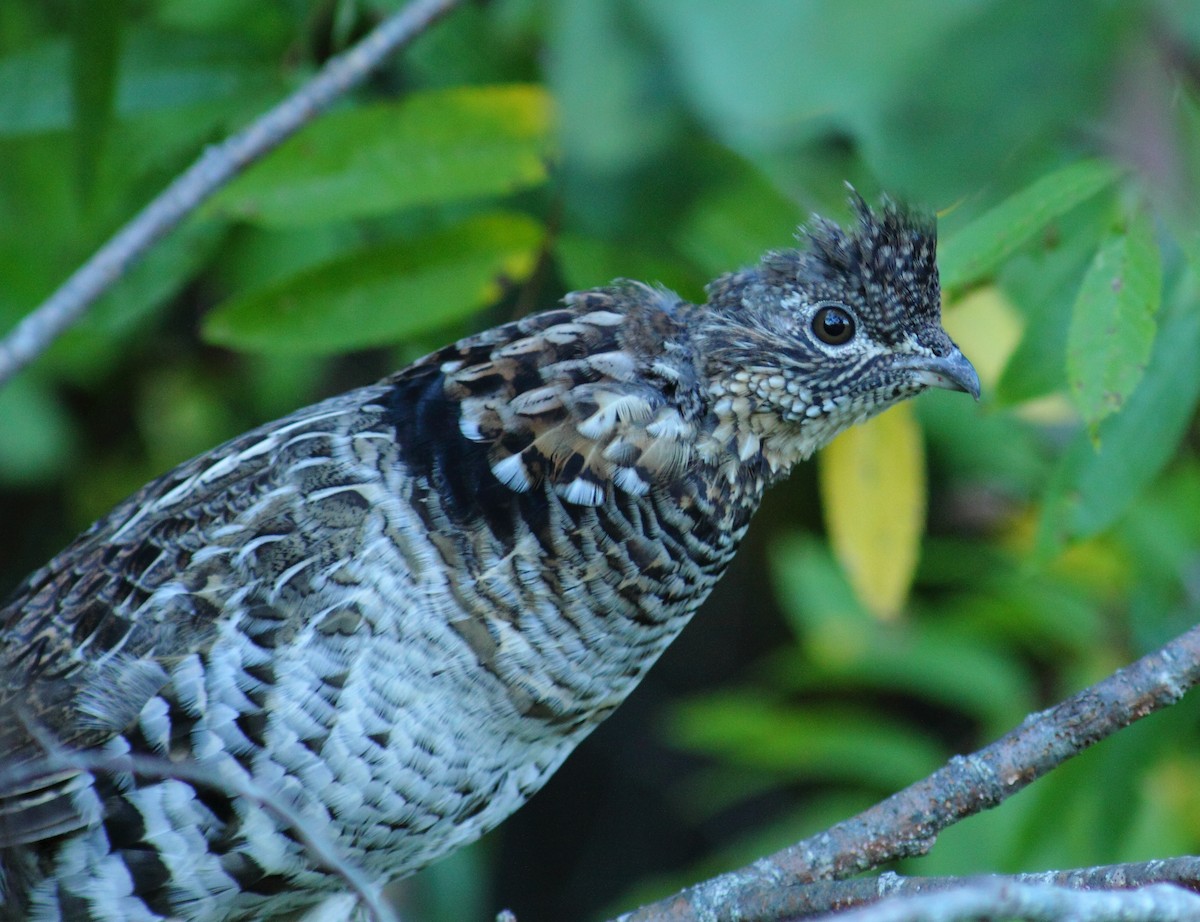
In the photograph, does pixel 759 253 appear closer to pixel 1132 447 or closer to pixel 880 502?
pixel 880 502

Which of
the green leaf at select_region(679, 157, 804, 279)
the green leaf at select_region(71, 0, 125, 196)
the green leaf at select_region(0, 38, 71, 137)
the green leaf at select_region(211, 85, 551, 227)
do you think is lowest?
the green leaf at select_region(679, 157, 804, 279)

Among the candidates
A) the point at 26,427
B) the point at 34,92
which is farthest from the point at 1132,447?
the point at 26,427

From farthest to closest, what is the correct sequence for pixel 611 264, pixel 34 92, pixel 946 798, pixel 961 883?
pixel 611 264
pixel 34 92
pixel 946 798
pixel 961 883

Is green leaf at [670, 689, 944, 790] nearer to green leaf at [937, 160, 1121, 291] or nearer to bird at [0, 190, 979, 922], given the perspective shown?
bird at [0, 190, 979, 922]

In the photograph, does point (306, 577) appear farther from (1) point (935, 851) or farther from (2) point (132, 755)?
(1) point (935, 851)

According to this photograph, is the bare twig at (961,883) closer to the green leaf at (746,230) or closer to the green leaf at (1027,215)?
the green leaf at (1027,215)

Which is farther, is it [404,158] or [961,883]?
[404,158]

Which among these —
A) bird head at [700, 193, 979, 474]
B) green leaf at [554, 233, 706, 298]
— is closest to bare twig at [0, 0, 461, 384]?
green leaf at [554, 233, 706, 298]

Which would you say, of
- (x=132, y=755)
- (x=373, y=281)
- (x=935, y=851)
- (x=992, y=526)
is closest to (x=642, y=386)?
(x=373, y=281)
